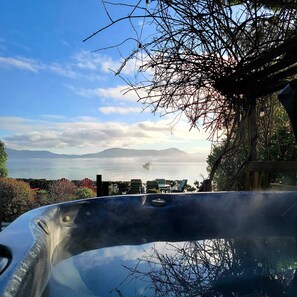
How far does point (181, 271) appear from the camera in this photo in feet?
5.34

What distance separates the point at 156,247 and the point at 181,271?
48 cm

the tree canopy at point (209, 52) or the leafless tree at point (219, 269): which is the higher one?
the tree canopy at point (209, 52)

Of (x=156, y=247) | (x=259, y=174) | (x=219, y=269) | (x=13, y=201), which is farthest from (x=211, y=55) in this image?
(x=13, y=201)

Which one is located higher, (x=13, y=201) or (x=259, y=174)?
(x=259, y=174)

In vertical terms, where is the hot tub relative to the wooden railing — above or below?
below

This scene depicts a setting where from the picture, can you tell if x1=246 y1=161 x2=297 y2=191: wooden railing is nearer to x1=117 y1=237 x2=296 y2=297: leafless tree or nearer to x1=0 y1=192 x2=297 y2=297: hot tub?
x1=0 y1=192 x2=297 y2=297: hot tub

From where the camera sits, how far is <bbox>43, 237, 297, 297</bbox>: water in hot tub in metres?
1.41

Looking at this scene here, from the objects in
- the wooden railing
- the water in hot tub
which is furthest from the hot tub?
the wooden railing

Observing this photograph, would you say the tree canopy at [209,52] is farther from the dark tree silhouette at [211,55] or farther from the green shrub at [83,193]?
the green shrub at [83,193]

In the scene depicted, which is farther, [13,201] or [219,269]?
[13,201]

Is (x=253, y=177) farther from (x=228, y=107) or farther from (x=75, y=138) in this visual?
(x=75, y=138)

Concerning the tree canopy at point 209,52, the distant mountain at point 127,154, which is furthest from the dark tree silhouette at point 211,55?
the distant mountain at point 127,154

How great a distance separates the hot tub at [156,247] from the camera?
125 cm

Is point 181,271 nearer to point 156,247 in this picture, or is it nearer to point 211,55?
point 156,247
